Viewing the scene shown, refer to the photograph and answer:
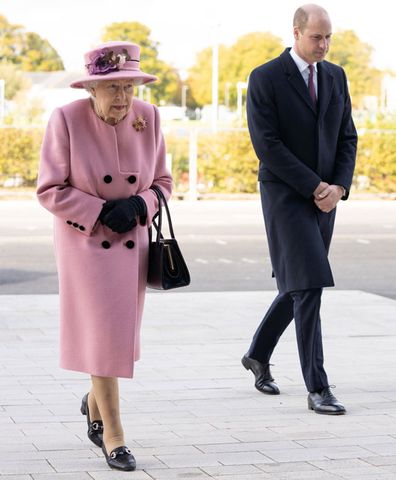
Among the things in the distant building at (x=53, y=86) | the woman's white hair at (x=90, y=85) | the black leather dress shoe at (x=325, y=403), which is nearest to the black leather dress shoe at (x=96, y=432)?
the black leather dress shoe at (x=325, y=403)

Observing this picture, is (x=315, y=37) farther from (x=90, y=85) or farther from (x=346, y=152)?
(x=90, y=85)

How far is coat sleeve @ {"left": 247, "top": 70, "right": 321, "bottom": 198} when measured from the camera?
6.63 meters

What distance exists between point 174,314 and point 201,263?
515 centimetres

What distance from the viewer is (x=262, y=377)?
712 cm

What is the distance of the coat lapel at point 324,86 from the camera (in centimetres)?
680

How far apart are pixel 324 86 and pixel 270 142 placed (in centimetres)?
43

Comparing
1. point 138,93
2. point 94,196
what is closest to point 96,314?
point 94,196

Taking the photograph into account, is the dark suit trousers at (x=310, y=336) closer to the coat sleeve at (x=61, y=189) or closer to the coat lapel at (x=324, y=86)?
the coat lapel at (x=324, y=86)

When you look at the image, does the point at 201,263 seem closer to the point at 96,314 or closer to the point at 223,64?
the point at 96,314

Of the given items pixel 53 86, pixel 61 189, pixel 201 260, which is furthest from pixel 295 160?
pixel 53 86

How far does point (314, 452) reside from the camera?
565cm

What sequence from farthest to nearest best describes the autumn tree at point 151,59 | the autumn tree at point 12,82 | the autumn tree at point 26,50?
the autumn tree at point 26,50 → the autumn tree at point 151,59 → the autumn tree at point 12,82

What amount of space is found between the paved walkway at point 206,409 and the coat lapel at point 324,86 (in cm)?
151

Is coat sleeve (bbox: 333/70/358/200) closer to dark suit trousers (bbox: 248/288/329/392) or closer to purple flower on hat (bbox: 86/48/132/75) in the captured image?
dark suit trousers (bbox: 248/288/329/392)
